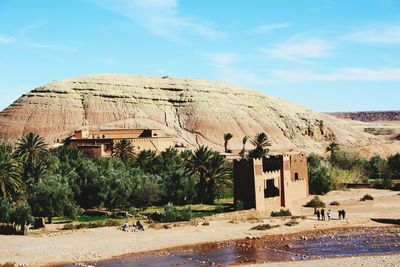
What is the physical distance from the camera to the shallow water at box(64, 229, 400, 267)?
26531mm

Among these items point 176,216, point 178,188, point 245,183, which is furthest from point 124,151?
point 176,216

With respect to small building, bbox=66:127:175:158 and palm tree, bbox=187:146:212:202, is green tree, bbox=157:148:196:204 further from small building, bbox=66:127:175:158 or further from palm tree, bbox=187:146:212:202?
small building, bbox=66:127:175:158

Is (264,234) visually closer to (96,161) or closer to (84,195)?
Answer: (84,195)

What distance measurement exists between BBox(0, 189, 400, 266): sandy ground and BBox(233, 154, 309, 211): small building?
1.35 m

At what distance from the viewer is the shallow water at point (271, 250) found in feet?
87.0

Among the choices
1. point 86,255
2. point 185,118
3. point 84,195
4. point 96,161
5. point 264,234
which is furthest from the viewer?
point 185,118

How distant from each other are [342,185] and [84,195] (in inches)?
1059

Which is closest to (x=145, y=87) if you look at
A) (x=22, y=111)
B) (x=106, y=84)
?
(x=106, y=84)

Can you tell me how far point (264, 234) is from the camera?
33.0 m

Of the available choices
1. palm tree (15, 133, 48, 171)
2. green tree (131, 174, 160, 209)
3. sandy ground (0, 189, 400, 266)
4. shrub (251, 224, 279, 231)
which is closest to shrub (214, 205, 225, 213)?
sandy ground (0, 189, 400, 266)

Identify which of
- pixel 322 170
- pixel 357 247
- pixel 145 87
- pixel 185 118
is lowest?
pixel 357 247

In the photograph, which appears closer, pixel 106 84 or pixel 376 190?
pixel 376 190

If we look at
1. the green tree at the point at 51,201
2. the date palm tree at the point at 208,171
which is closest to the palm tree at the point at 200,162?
the date palm tree at the point at 208,171

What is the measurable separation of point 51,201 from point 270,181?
16.7 m
